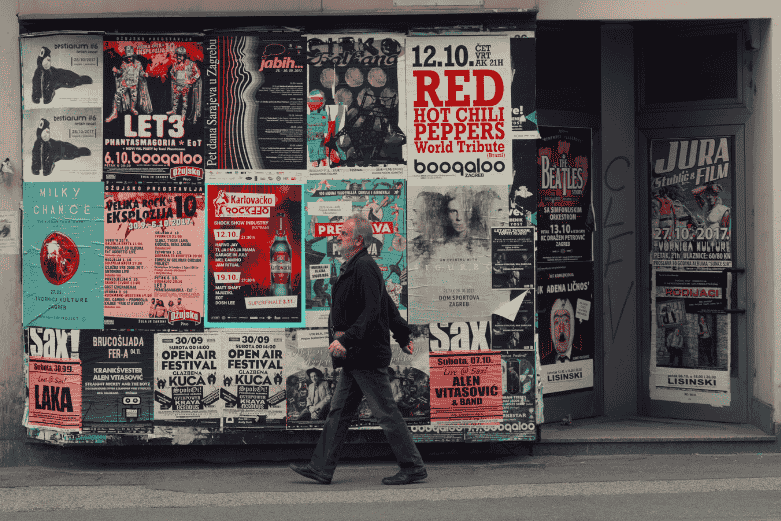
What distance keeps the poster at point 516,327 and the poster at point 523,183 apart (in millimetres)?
591

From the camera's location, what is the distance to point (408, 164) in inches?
284

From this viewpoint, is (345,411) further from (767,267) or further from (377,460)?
(767,267)

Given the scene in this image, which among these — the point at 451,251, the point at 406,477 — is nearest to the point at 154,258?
the point at 451,251

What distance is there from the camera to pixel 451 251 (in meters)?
7.23

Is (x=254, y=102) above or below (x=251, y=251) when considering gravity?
above

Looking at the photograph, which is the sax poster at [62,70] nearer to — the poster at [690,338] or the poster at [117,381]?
the poster at [117,381]

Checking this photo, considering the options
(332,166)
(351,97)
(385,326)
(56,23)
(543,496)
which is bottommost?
(543,496)

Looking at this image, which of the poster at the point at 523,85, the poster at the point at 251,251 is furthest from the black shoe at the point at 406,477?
the poster at the point at 523,85

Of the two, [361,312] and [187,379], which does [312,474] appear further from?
[187,379]

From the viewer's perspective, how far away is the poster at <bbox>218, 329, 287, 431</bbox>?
7.17 m

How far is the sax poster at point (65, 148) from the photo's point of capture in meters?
7.16

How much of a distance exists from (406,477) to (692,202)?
3.81m

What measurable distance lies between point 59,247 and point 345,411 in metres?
2.69

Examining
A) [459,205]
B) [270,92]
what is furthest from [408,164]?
[270,92]
